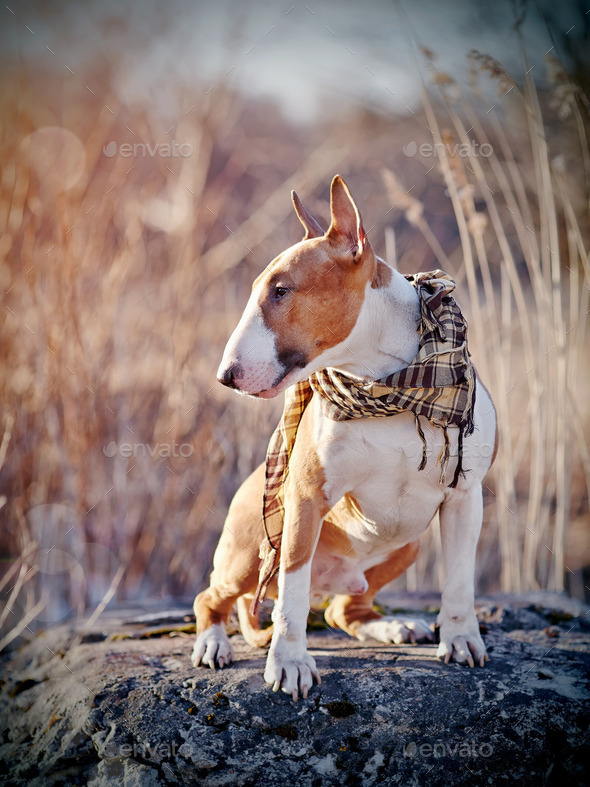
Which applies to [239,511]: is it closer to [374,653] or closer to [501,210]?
[374,653]

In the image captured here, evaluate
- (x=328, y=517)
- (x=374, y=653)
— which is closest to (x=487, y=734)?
(x=374, y=653)

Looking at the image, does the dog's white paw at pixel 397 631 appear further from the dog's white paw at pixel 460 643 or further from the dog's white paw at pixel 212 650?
the dog's white paw at pixel 212 650

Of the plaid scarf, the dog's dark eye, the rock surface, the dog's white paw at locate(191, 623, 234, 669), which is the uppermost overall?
the dog's dark eye

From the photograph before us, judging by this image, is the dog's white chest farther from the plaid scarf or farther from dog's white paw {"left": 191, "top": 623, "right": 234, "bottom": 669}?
dog's white paw {"left": 191, "top": 623, "right": 234, "bottom": 669}

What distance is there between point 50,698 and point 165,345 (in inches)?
91.8

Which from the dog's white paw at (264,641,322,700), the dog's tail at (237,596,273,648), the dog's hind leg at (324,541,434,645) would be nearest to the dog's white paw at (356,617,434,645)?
the dog's hind leg at (324,541,434,645)

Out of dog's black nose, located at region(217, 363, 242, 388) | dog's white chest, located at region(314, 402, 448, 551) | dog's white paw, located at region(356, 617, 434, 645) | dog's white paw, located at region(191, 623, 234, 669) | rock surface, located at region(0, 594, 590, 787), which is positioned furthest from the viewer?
dog's white paw, located at region(356, 617, 434, 645)

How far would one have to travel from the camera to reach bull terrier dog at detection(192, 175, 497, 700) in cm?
197

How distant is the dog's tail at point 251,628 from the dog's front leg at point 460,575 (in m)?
0.68

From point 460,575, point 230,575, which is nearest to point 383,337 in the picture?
point 460,575

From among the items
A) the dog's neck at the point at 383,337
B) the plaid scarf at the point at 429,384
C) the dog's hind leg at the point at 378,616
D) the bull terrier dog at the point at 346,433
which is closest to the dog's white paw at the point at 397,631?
the dog's hind leg at the point at 378,616

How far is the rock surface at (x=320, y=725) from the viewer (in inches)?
80.3

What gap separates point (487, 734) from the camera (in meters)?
2.09

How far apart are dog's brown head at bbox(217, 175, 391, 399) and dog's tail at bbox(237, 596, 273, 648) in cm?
114
